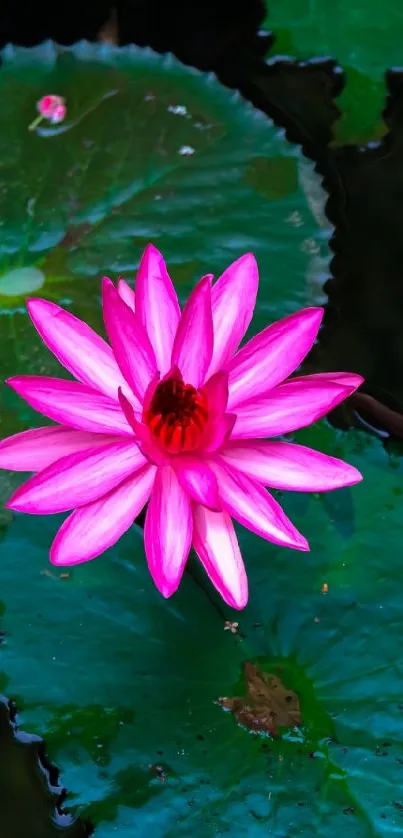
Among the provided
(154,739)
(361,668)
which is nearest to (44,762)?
(154,739)

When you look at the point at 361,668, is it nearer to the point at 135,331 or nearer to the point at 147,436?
the point at 147,436

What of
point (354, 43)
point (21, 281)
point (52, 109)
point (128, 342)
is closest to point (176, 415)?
point (128, 342)

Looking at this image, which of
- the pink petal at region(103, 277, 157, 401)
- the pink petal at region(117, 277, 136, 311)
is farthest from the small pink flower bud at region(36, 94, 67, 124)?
the pink petal at region(103, 277, 157, 401)

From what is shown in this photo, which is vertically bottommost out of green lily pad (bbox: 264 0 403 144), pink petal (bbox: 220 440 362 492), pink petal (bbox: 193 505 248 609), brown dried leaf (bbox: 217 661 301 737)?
brown dried leaf (bbox: 217 661 301 737)

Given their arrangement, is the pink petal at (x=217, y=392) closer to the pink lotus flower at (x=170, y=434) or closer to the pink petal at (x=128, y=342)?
the pink lotus flower at (x=170, y=434)

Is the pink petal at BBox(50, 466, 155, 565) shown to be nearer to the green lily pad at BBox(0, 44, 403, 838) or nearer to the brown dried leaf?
the green lily pad at BBox(0, 44, 403, 838)

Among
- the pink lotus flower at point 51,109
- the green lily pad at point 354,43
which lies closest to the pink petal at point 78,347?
the pink lotus flower at point 51,109
